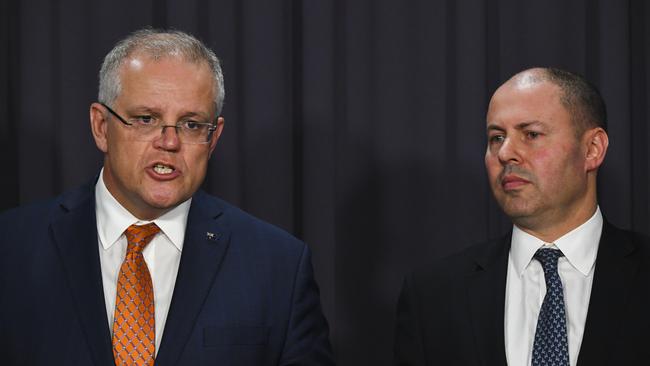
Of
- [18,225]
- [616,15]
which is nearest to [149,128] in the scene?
[18,225]

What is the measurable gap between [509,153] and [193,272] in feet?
2.40

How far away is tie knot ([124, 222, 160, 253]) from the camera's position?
6.43 ft

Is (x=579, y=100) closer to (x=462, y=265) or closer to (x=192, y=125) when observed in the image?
(x=462, y=265)

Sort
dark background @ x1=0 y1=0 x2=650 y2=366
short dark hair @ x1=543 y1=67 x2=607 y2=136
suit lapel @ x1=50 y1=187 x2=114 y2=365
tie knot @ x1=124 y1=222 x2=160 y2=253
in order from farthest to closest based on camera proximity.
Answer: dark background @ x1=0 y1=0 x2=650 y2=366, short dark hair @ x1=543 y1=67 x2=607 y2=136, tie knot @ x1=124 y1=222 x2=160 y2=253, suit lapel @ x1=50 y1=187 x2=114 y2=365

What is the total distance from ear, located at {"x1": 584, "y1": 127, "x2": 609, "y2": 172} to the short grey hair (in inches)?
32.6

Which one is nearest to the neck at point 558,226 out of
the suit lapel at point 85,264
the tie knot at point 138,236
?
the tie knot at point 138,236

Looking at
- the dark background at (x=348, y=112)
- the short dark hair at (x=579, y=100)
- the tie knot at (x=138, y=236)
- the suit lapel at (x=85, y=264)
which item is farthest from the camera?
the dark background at (x=348, y=112)

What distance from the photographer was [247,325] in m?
1.97

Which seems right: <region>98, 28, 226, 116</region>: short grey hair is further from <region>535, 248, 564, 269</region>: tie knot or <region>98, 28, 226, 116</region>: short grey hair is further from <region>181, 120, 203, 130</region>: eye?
<region>535, 248, 564, 269</region>: tie knot

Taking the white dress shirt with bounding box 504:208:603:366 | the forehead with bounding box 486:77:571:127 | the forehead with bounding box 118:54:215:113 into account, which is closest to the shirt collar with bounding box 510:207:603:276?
the white dress shirt with bounding box 504:208:603:366

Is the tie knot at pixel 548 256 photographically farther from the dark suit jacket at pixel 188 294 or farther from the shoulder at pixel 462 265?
the dark suit jacket at pixel 188 294

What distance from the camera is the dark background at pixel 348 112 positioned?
257 cm

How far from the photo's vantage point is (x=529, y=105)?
6.75 ft

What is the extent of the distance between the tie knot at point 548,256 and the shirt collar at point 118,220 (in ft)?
2.56
